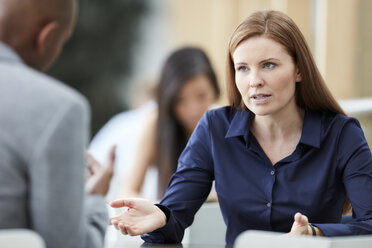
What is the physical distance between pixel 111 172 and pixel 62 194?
10.3 inches

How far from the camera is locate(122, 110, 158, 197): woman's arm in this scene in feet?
12.9

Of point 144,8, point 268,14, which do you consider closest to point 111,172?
point 268,14

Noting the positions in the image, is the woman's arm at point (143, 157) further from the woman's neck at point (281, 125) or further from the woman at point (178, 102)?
the woman's neck at point (281, 125)

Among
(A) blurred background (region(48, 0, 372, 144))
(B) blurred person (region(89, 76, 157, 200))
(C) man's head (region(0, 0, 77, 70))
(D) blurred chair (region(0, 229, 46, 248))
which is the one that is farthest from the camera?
(A) blurred background (region(48, 0, 372, 144))

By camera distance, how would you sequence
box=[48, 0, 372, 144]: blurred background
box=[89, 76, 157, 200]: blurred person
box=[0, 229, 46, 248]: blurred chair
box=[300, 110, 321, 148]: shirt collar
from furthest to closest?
box=[48, 0, 372, 144]: blurred background
box=[89, 76, 157, 200]: blurred person
box=[300, 110, 321, 148]: shirt collar
box=[0, 229, 46, 248]: blurred chair

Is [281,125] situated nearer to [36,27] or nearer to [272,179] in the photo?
[272,179]

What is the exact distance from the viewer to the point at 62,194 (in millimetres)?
1311

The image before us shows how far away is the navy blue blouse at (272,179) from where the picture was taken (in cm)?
208

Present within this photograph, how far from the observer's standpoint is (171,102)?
3.74m

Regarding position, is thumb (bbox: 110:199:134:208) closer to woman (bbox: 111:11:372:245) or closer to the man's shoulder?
woman (bbox: 111:11:372:245)

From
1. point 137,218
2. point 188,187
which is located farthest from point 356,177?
point 137,218

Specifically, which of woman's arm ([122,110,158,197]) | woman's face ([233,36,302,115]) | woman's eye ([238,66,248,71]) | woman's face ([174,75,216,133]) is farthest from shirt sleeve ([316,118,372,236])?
woman's arm ([122,110,158,197])

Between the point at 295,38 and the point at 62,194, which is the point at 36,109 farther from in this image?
the point at 295,38

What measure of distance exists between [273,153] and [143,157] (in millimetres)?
1884
